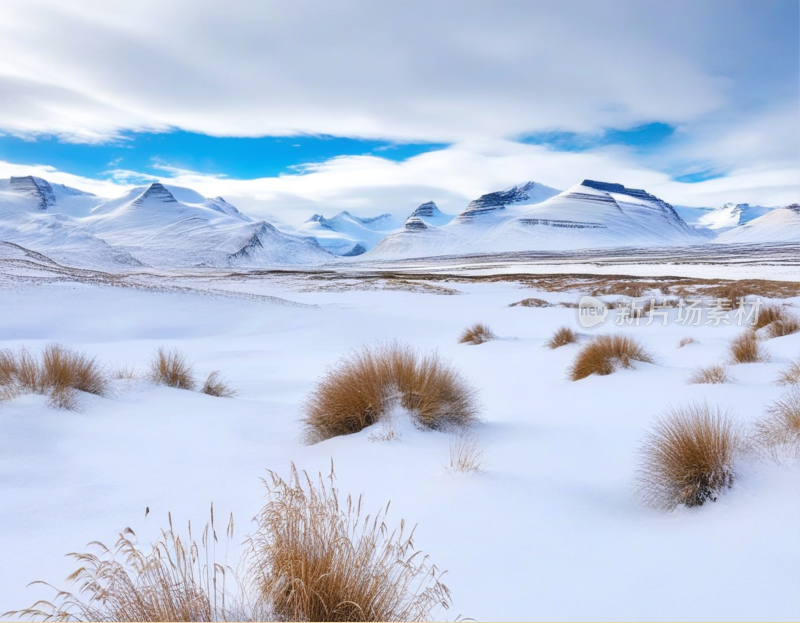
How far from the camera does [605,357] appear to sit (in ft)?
24.5

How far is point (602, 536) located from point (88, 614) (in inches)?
89.4

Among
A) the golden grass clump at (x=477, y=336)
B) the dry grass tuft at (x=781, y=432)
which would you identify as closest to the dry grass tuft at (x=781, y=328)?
the golden grass clump at (x=477, y=336)

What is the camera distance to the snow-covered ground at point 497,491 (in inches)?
84.4

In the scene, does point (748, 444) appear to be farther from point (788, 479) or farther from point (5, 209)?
point (5, 209)

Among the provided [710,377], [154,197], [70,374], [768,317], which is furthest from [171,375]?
[154,197]

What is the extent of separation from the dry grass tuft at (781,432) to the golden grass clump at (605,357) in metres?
3.50

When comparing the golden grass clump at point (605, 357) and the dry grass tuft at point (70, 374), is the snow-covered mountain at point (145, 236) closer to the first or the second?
the dry grass tuft at point (70, 374)

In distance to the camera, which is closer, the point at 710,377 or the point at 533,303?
the point at 710,377

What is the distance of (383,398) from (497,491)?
1754 millimetres

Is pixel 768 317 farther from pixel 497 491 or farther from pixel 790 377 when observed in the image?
pixel 497 491

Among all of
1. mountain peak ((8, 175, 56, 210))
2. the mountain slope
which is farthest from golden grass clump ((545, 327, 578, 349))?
mountain peak ((8, 175, 56, 210))

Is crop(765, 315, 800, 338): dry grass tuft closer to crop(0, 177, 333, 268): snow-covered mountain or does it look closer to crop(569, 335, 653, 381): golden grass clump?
crop(569, 335, 653, 381): golden grass clump

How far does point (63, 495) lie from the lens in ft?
10.1

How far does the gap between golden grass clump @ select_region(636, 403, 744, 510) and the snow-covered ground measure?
0.09 metres
